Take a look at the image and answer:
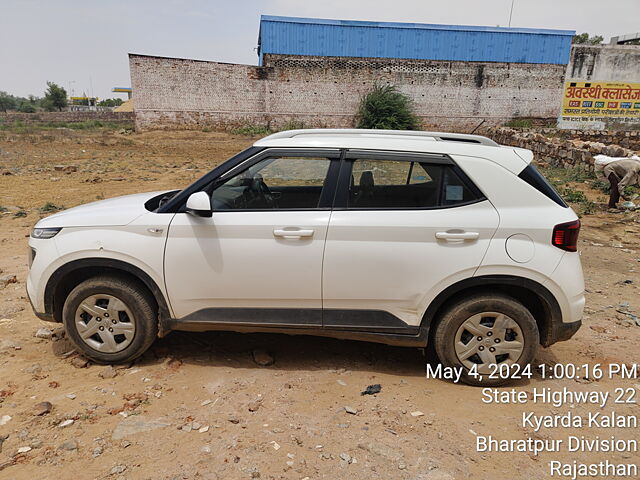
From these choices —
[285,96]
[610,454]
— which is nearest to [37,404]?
[610,454]

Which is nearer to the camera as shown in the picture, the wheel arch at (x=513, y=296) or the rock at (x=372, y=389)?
the wheel arch at (x=513, y=296)

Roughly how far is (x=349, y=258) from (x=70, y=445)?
2021 mm

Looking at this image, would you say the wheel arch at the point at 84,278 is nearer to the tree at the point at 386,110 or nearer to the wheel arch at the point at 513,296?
the wheel arch at the point at 513,296

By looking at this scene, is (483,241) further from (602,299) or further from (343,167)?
(602,299)

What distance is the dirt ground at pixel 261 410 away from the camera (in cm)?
249

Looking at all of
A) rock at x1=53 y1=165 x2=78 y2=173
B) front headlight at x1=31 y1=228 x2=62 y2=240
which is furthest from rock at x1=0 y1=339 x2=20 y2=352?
rock at x1=53 y1=165 x2=78 y2=173

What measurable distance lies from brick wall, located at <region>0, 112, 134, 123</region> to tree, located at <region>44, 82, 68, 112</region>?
24763mm

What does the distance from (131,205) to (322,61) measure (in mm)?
24483

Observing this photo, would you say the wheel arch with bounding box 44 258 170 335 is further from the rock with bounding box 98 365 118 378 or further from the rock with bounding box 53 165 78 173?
the rock with bounding box 53 165 78 173

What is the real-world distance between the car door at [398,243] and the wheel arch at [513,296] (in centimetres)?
7

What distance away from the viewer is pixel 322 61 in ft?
84.8

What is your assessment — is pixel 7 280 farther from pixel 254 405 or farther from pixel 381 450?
pixel 381 450

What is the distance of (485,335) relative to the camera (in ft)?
10.5

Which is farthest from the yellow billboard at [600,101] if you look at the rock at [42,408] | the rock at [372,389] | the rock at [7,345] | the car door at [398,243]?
the rock at [42,408]
